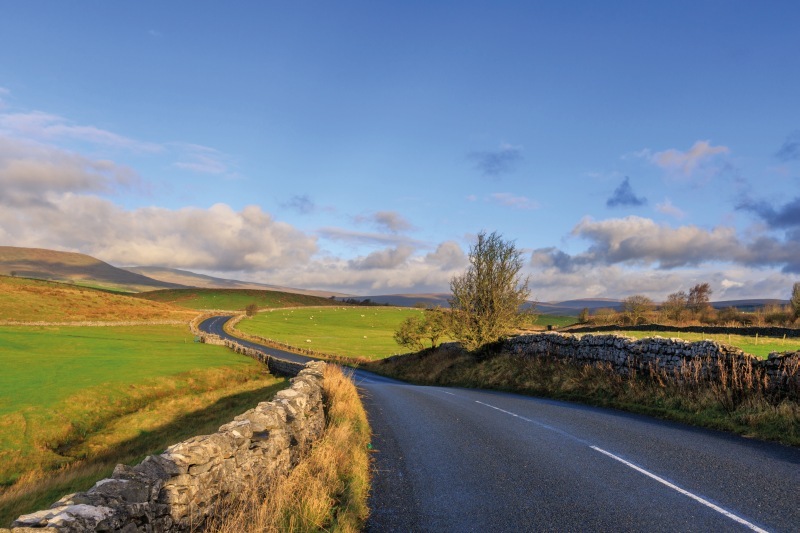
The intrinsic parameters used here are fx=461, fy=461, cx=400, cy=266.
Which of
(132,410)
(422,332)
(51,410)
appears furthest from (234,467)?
(422,332)

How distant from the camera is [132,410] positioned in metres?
27.2

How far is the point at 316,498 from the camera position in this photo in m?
7.13

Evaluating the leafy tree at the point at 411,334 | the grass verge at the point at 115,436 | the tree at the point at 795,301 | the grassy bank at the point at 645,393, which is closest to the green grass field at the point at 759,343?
the grassy bank at the point at 645,393

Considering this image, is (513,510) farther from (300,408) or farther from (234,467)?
(300,408)

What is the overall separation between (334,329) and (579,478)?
117 meters

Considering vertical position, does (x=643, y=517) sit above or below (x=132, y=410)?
above

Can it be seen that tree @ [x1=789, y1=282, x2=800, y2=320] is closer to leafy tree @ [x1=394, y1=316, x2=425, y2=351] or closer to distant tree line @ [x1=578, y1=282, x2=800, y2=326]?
distant tree line @ [x1=578, y1=282, x2=800, y2=326]

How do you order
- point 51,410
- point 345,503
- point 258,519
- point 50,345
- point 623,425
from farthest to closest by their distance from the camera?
point 50,345, point 51,410, point 623,425, point 345,503, point 258,519

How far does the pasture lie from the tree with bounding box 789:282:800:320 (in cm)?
5451

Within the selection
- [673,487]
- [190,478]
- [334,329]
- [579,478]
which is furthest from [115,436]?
[334,329]

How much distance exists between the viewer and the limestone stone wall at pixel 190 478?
462 cm

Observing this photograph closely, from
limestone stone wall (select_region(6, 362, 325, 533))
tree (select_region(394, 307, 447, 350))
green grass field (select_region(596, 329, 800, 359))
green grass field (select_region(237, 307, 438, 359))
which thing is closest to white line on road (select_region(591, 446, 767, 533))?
limestone stone wall (select_region(6, 362, 325, 533))

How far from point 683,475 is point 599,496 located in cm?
215

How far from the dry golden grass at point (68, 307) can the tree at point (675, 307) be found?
101 m
